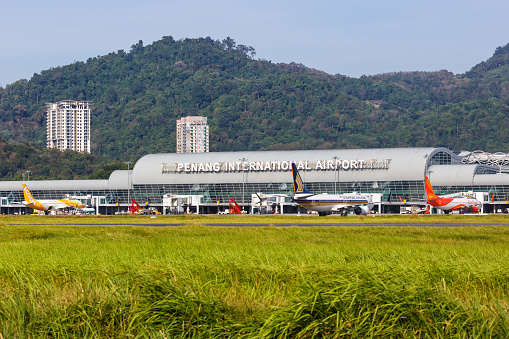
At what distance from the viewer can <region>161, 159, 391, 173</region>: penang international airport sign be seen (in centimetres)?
15475

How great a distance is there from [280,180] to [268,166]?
4.58 metres

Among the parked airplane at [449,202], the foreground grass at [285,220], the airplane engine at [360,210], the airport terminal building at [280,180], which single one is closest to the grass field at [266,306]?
the foreground grass at [285,220]

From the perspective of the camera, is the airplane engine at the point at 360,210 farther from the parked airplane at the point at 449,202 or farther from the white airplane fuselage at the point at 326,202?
the parked airplane at the point at 449,202

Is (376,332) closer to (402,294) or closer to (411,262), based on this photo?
(402,294)

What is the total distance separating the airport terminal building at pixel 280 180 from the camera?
149m

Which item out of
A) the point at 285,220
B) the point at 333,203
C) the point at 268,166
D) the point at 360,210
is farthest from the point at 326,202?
the point at 268,166

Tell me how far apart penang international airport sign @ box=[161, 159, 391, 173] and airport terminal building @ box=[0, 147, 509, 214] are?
229 mm

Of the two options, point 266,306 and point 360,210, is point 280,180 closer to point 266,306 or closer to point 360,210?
point 360,210

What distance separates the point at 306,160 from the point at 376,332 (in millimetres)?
149104

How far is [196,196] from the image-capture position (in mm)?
160000

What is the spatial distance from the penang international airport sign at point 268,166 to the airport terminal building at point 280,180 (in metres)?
0.23

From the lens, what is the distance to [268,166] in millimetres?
163125

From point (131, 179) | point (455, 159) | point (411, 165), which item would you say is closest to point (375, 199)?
point (411, 165)

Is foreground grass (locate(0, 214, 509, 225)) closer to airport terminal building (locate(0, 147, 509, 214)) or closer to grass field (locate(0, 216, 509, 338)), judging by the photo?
airport terminal building (locate(0, 147, 509, 214))
